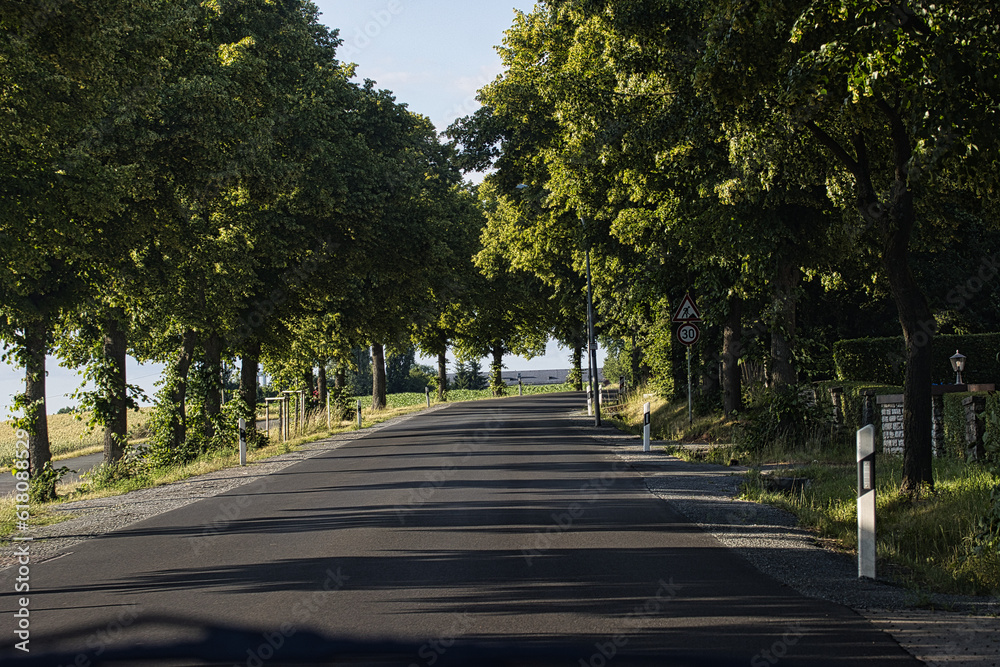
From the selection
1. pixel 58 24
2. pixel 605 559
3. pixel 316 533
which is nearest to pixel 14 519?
pixel 316 533

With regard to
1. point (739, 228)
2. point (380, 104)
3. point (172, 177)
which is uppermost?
point (380, 104)

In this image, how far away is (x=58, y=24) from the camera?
39.2 feet

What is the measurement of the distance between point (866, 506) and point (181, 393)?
2135 cm

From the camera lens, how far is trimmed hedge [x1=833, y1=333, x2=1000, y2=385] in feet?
84.6

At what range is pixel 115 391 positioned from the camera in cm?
2114

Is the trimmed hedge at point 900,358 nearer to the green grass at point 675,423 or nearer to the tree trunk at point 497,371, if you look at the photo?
the green grass at point 675,423

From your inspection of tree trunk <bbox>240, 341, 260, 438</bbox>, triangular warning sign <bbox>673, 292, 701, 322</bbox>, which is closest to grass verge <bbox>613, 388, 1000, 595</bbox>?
triangular warning sign <bbox>673, 292, 701, 322</bbox>

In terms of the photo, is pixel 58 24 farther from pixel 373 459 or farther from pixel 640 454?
pixel 640 454

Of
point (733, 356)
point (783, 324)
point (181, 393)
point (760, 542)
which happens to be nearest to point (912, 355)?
point (760, 542)

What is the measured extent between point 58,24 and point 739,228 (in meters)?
11.9

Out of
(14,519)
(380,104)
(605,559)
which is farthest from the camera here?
(380,104)

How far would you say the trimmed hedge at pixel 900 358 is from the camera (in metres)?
25.8

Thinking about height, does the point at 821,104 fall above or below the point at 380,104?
below

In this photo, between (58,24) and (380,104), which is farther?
(380,104)
